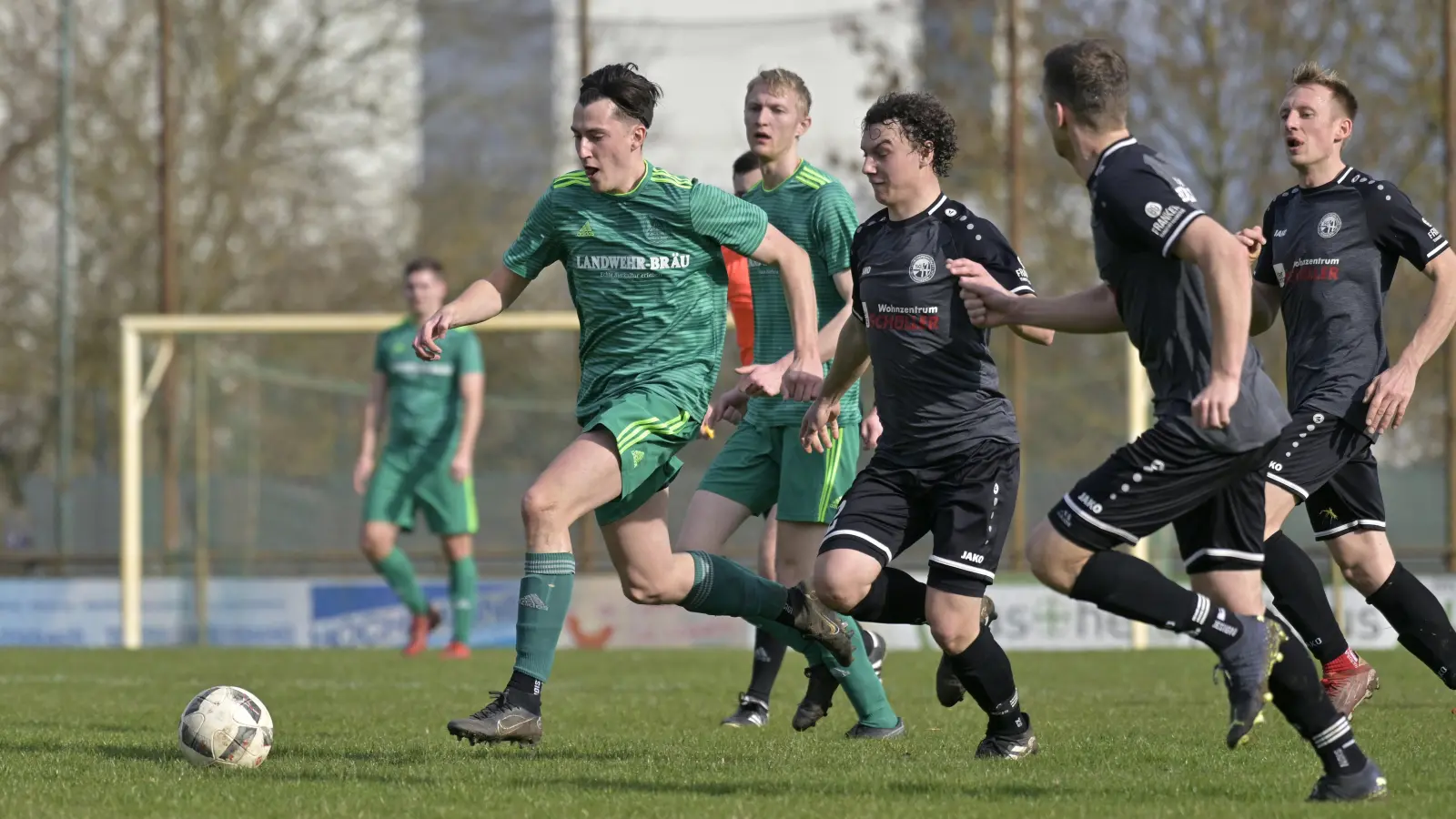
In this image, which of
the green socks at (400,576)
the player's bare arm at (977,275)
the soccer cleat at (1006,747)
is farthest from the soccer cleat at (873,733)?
the green socks at (400,576)

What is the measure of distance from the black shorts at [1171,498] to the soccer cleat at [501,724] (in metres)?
1.82

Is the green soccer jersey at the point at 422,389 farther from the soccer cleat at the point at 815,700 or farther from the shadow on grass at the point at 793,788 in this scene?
the shadow on grass at the point at 793,788

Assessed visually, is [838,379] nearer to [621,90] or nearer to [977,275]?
[977,275]

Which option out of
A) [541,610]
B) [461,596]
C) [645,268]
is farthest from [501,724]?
[461,596]

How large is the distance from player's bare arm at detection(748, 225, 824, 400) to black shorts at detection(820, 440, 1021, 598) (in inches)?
14.3

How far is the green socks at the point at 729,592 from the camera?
6.42m

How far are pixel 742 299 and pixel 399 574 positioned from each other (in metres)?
5.63

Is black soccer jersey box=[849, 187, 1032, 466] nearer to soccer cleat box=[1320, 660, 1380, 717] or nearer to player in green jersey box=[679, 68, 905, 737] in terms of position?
player in green jersey box=[679, 68, 905, 737]

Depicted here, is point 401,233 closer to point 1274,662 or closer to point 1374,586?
point 1374,586

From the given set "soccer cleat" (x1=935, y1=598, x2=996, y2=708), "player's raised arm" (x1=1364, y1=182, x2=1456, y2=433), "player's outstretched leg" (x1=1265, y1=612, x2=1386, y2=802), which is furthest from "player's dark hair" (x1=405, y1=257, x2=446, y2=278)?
"player's outstretched leg" (x1=1265, y1=612, x2=1386, y2=802)

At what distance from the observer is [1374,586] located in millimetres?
6926

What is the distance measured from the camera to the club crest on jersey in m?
5.85

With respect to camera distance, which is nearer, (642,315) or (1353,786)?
(1353,786)

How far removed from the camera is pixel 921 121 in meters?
6.01
